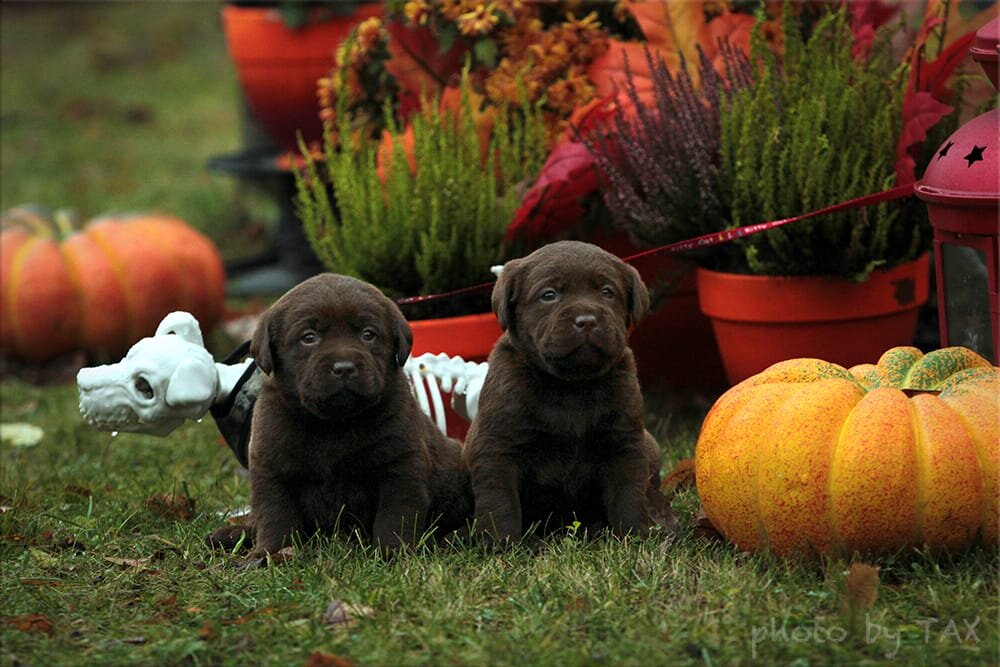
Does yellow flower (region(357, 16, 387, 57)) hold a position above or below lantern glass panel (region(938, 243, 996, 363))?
above

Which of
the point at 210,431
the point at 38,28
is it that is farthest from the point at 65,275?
the point at 38,28

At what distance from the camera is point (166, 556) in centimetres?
368

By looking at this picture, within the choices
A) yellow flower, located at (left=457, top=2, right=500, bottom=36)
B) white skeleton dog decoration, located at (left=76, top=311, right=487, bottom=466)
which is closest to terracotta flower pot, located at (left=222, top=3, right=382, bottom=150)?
yellow flower, located at (left=457, top=2, right=500, bottom=36)

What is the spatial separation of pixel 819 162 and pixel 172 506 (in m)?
2.40

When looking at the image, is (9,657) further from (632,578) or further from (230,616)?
(632,578)

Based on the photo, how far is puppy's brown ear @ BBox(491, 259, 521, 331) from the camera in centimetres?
363

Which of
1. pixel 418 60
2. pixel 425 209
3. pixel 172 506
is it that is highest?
pixel 418 60

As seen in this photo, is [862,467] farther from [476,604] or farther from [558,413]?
[476,604]

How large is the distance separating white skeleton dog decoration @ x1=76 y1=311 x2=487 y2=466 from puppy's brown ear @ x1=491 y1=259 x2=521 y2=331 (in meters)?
0.75

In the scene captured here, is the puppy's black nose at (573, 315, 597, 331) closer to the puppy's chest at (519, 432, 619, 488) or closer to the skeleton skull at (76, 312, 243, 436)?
the puppy's chest at (519, 432, 619, 488)

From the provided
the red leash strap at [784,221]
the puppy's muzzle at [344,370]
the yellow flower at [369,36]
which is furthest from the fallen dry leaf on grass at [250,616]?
the yellow flower at [369,36]

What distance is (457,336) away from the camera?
15.5 feet

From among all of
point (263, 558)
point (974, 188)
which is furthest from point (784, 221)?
point (263, 558)

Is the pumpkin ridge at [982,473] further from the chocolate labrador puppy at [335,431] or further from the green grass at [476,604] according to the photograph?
the chocolate labrador puppy at [335,431]
